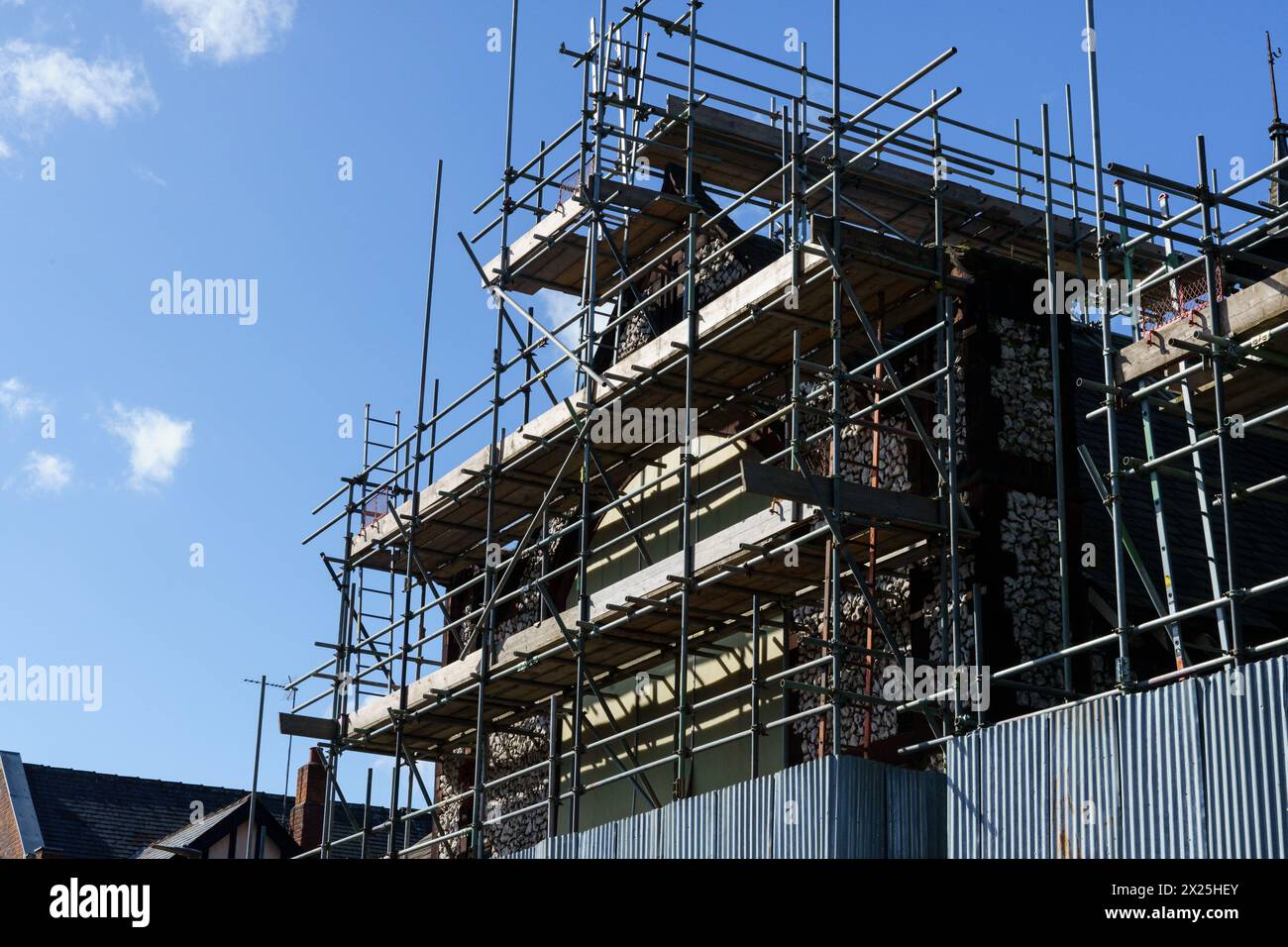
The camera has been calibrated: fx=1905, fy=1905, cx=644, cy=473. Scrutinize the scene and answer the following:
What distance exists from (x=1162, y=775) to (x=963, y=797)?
2.14 m

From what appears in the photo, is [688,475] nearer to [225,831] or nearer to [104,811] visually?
[225,831]

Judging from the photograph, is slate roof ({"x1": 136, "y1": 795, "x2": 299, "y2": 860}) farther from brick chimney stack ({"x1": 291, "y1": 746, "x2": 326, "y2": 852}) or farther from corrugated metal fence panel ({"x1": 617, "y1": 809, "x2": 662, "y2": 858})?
corrugated metal fence panel ({"x1": 617, "y1": 809, "x2": 662, "y2": 858})

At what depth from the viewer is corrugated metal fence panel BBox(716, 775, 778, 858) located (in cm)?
1579

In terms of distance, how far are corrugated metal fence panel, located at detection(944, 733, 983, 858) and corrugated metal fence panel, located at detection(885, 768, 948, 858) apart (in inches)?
17.3

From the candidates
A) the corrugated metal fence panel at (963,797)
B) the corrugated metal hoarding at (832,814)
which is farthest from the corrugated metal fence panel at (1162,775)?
the corrugated metal hoarding at (832,814)

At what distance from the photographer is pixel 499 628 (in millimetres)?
26156

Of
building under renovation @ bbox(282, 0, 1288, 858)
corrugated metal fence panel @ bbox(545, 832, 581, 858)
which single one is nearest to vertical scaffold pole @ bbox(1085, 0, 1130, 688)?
building under renovation @ bbox(282, 0, 1288, 858)

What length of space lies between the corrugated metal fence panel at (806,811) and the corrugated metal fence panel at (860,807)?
59 millimetres

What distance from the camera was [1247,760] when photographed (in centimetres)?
1200

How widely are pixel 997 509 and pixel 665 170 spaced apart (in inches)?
304

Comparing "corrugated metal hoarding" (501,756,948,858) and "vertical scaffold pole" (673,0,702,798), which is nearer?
"corrugated metal hoarding" (501,756,948,858)

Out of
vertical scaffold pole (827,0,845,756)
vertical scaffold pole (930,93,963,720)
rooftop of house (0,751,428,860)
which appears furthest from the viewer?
rooftop of house (0,751,428,860)
